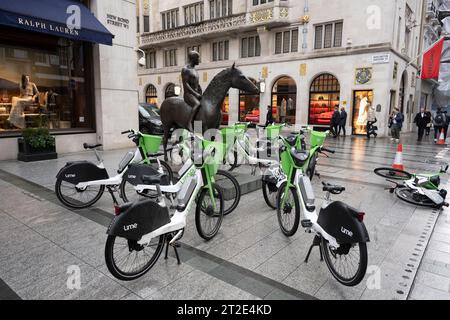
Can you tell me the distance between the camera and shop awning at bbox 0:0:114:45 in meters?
7.94

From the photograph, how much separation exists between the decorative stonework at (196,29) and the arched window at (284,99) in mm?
5380

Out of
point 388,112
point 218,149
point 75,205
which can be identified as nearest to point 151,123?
point 75,205

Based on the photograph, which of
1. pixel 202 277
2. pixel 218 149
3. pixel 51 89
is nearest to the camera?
pixel 202 277

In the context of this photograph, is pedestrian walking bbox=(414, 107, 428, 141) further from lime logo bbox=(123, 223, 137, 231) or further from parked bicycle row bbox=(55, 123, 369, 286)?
lime logo bbox=(123, 223, 137, 231)

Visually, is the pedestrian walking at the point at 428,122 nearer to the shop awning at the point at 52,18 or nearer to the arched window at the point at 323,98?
the arched window at the point at 323,98

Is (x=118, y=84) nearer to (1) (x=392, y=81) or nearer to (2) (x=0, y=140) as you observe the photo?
(2) (x=0, y=140)

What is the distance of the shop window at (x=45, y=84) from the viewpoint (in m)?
9.84

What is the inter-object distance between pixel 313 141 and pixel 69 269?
4.72 meters

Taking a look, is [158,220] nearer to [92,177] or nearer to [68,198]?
[92,177]

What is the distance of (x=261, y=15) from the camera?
885 inches

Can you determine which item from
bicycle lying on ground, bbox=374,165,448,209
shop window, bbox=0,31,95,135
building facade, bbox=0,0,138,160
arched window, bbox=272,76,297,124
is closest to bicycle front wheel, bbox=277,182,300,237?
bicycle lying on ground, bbox=374,165,448,209

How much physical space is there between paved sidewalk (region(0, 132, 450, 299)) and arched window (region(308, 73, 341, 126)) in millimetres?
16413

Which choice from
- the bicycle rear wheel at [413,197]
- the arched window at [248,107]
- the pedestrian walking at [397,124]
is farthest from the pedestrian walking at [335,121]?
the bicycle rear wheel at [413,197]

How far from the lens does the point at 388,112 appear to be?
19.7m
